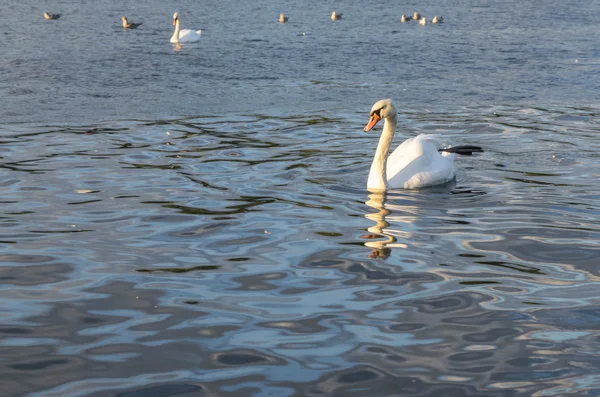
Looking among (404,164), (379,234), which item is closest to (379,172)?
(404,164)

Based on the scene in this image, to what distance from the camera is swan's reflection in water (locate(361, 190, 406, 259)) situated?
8.12m

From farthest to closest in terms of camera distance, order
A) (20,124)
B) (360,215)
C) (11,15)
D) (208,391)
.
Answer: (11,15), (20,124), (360,215), (208,391)

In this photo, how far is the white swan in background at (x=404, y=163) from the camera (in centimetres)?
1084

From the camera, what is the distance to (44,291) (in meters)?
6.97

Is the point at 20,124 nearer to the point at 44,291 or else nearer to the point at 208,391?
the point at 44,291

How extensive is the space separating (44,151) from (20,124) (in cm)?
200

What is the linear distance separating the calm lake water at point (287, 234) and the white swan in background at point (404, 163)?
0.83 feet

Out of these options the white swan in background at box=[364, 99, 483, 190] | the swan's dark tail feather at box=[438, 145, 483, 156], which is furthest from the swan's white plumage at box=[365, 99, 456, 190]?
the swan's dark tail feather at box=[438, 145, 483, 156]

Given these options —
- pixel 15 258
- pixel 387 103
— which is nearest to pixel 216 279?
pixel 15 258

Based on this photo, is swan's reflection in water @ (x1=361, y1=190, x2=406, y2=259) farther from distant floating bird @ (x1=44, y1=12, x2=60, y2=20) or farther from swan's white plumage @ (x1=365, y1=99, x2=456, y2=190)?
distant floating bird @ (x1=44, y1=12, x2=60, y2=20)

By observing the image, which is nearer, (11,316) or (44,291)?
(11,316)

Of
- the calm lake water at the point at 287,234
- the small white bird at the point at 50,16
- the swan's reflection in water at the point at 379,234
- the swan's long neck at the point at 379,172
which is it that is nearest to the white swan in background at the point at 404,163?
the swan's long neck at the point at 379,172

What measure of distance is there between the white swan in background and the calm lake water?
0.25 meters

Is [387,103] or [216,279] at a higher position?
[387,103]
